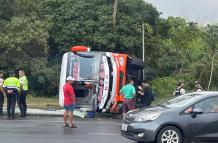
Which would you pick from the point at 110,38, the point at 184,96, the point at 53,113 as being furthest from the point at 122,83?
the point at 110,38

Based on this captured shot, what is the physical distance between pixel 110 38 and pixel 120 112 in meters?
14.9

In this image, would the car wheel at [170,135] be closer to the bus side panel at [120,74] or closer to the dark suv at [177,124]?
the dark suv at [177,124]

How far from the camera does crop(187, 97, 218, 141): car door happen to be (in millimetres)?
13195

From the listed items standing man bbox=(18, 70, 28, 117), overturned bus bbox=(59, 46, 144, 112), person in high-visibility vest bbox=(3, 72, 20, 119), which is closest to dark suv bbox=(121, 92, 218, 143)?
person in high-visibility vest bbox=(3, 72, 20, 119)

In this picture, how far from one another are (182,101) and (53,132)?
14.1 ft

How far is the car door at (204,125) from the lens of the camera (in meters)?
13.2

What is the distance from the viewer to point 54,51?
40.2 meters

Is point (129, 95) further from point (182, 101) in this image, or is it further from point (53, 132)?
point (182, 101)

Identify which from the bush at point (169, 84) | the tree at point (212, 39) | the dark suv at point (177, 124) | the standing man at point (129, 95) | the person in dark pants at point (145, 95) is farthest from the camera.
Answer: the tree at point (212, 39)

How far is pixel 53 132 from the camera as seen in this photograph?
641 inches

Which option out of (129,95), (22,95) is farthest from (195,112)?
(22,95)

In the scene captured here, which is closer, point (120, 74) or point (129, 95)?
point (129, 95)

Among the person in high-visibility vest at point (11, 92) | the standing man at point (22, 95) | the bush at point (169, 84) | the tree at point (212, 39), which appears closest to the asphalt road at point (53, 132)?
the person in high-visibility vest at point (11, 92)

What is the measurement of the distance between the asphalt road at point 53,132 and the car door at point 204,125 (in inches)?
84.2
